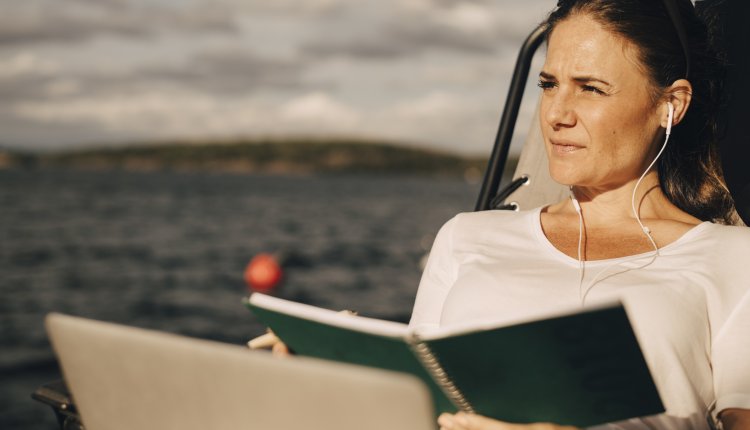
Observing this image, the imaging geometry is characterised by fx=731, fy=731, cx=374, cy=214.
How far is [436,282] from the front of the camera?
2330 millimetres

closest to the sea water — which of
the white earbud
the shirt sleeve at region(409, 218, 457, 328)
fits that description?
the shirt sleeve at region(409, 218, 457, 328)

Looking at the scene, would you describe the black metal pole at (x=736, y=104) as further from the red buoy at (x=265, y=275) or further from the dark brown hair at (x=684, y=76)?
the red buoy at (x=265, y=275)

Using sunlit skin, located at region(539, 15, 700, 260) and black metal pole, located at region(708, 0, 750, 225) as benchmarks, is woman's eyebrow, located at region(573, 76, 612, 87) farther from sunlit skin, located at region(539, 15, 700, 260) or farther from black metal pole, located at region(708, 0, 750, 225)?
black metal pole, located at region(708, 0, 750, 225)

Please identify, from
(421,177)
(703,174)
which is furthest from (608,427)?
(421,177)

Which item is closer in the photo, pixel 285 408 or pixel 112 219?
pixel 285 408

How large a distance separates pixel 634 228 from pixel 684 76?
49 centimetres

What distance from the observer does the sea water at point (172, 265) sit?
501 inches

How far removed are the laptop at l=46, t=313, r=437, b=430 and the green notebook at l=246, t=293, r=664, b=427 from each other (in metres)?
0.13

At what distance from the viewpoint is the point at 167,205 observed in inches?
1909

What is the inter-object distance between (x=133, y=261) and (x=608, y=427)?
23.2 metres

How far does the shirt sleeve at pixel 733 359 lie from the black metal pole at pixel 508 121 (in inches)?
49.4

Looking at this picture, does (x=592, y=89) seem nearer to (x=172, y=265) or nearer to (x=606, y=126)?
(x=606, y=126)

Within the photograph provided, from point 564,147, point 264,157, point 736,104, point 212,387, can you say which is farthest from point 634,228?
point 264,157

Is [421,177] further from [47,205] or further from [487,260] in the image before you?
[487,260]
